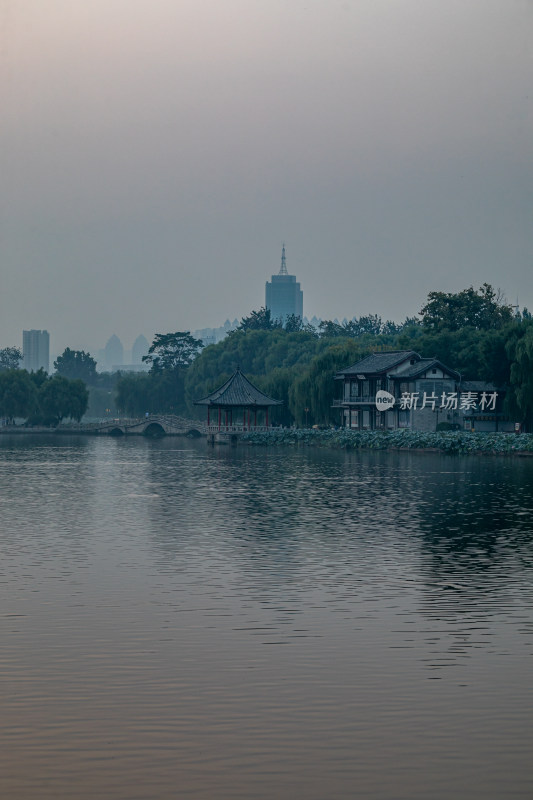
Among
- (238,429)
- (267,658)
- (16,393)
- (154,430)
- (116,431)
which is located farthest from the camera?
(116,431)

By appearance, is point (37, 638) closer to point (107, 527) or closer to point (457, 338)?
point (107, 527)

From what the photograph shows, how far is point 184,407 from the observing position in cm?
15800

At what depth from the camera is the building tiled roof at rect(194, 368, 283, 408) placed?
98375 mm

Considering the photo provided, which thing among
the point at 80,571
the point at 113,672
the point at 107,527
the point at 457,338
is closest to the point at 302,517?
the point at 107,527

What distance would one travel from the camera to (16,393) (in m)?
132

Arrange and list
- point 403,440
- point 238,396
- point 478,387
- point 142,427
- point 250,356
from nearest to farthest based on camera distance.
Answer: point 403,440, point 478,387, point 238,396, point 142,427, point 250,356

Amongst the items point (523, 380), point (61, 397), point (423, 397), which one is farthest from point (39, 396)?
point (523, 380)

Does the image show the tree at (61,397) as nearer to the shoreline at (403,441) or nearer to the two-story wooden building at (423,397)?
the shoreline at (403,441)

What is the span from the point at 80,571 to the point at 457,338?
3081 inches

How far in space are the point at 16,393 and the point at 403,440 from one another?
6264cm

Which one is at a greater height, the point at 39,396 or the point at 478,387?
the point at 39,396

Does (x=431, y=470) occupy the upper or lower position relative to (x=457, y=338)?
lower

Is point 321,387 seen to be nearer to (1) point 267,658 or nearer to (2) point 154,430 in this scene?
(2) point 154,430

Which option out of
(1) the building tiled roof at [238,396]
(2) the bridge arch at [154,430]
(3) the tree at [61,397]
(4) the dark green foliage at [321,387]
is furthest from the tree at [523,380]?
(3) the tree at [61,397]
